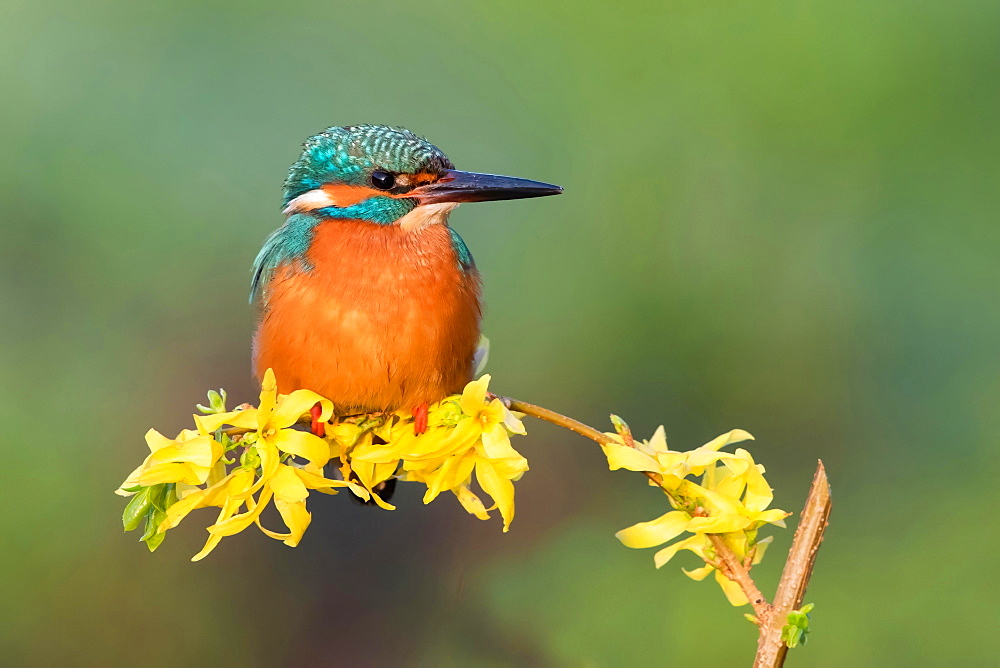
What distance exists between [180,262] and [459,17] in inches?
44.4

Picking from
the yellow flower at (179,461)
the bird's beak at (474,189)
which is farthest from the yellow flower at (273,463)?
the bird's beak at (474,189)

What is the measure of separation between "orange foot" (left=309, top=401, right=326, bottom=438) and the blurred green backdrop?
1.52m

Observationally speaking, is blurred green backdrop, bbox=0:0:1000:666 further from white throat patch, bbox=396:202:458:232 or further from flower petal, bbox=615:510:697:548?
flower petal, bbox=615:510:697:548

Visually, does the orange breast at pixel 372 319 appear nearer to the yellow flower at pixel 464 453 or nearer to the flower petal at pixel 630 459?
the yellow flower at pixel 464 453

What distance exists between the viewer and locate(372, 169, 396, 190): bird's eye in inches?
57.1

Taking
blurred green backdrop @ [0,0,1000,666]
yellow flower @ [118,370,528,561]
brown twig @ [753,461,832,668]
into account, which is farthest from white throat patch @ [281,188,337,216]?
blurred green backdrop @ [0,0,1000,666]

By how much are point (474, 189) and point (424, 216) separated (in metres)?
0.10

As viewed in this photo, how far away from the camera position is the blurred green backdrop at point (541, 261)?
266 cm

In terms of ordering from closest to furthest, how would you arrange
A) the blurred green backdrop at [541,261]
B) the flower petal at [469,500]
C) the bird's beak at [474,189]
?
the flower petal at [469,500]
the bird's beak at [474,189]
the blurred green backdrop at [541,261]

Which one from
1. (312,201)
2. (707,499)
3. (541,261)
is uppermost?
(312,201)

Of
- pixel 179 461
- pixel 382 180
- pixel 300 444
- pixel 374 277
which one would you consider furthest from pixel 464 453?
pixel 382 180

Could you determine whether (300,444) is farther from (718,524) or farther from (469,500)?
(718,524)

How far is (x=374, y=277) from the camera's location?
141 cm

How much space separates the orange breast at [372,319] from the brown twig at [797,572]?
59 centimetres
